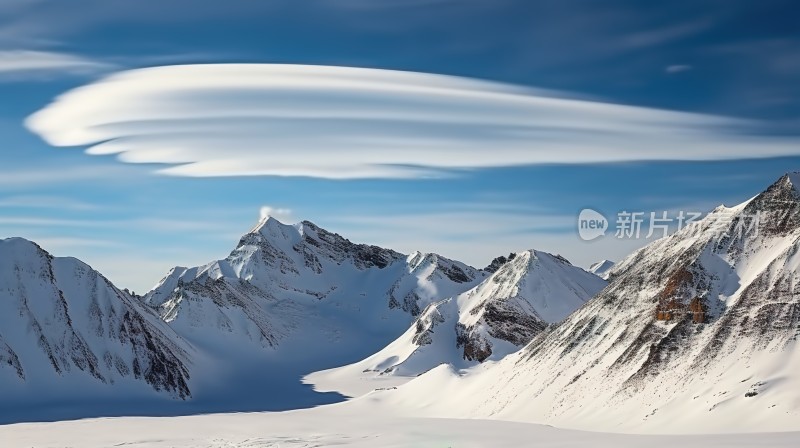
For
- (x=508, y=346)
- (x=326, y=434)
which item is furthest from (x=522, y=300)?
(x=326, y=434)

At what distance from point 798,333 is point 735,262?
38.9 feet

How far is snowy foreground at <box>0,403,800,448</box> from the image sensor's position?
1754 inches

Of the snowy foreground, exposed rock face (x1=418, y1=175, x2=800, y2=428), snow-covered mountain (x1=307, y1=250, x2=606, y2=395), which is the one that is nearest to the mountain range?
exposed rock face (x1=418, y1=175, x2=800, y2=428)

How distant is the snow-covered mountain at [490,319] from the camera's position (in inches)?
4626

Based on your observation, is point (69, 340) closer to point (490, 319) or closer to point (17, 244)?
point (17, 244)

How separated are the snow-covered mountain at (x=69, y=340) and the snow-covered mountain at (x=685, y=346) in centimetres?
5415

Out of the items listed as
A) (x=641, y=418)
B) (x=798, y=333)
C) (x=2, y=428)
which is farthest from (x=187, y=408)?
(x=798, y=333)

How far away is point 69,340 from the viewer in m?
119

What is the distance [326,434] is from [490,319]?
203 ft

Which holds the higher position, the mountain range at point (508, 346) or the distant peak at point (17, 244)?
the distant peak at point (17, 244)

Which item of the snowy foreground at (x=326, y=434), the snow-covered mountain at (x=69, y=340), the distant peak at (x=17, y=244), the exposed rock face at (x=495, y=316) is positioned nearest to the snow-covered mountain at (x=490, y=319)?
the exposed rock face at (x=495, y=316)

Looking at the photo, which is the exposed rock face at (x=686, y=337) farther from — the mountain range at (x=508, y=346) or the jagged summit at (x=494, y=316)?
the jagged summit at (x=494, y=316)

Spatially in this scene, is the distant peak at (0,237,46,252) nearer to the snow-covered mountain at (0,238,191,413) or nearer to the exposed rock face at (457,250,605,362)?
the snow-covered mountain at (0,238,191,413)

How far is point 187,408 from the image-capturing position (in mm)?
112562
